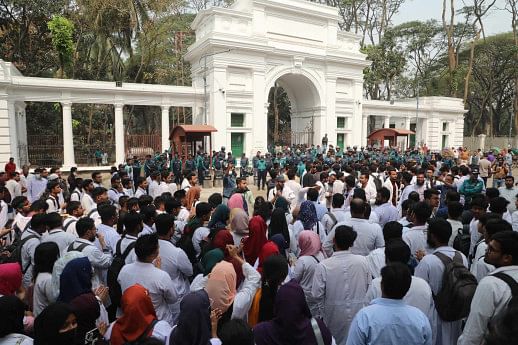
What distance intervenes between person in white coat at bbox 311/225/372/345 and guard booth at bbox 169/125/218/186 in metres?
12.6

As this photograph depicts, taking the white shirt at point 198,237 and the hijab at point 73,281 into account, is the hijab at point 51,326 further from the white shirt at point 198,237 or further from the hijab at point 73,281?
the white shirt at point 198,237

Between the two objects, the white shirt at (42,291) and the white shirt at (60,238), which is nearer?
the white shirt at (42,291)

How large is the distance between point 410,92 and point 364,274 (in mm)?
49634

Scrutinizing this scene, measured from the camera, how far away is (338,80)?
2472cm

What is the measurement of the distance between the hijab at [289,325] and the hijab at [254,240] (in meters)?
1.62

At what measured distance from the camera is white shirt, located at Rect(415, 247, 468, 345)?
2.93 m

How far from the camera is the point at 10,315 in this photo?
2227 mm

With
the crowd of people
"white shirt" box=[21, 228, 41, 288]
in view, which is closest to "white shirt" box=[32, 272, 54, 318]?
the crowd of people

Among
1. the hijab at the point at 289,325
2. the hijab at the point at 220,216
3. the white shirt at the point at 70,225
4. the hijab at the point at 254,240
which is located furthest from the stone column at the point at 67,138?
the hijab at the point at 289,325

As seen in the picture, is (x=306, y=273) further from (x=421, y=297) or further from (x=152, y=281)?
(x=152, y=281)

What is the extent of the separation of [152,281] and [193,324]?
33.9 inches

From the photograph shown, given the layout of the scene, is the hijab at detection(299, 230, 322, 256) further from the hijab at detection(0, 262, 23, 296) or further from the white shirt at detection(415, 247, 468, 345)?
the hijab at detection(0, 262, 23, 296)

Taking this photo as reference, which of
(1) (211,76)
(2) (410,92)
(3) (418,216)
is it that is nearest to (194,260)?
(3) (418,216)

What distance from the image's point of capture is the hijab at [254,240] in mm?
3938
